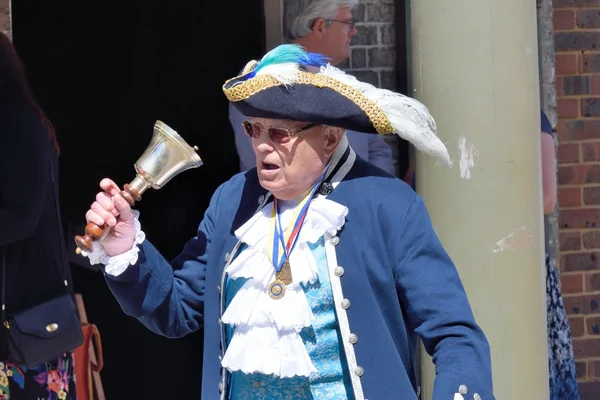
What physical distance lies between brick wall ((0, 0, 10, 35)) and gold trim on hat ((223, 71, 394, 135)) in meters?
2.16

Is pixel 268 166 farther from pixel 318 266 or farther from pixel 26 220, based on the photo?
pixel 26 220

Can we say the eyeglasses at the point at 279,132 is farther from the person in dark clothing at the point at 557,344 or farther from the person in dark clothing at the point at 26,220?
the person in dark clothing at the point at 557,344

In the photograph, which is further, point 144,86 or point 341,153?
point 144,86

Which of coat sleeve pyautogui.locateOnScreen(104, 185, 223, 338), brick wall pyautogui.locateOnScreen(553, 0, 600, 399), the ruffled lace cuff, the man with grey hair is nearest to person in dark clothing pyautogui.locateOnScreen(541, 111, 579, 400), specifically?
the man with grey hair

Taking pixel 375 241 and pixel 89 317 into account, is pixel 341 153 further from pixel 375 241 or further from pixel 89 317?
pixel 89 317

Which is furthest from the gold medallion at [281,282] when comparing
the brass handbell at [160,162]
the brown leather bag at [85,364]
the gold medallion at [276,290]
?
the brown leather bag at [85,364]

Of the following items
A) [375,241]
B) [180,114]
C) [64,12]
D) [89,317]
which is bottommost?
[89,317]

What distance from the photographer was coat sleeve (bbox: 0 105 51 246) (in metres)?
3.64

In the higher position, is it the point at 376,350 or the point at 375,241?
the point at 375,241

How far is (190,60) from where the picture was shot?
17.6 ft

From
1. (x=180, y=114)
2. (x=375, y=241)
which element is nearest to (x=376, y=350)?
(x=375, y=241)

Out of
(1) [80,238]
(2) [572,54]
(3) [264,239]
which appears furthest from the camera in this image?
(2) [572,54]

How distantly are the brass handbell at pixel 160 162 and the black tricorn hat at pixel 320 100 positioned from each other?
0.60 ft

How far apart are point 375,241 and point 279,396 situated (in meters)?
0.45
